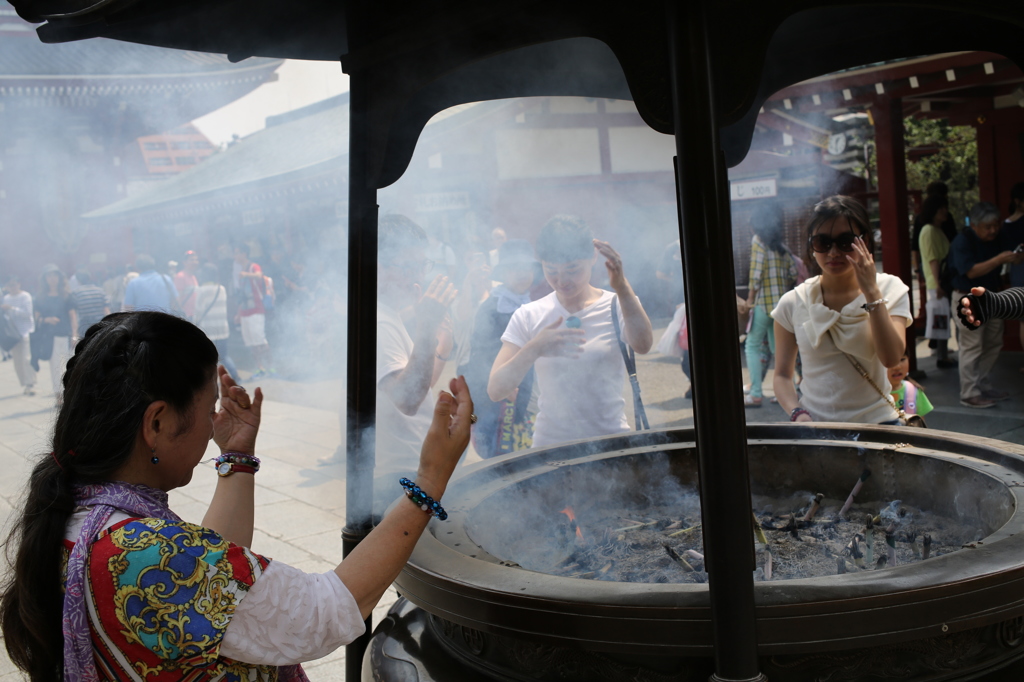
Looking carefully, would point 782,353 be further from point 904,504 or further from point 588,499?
point 588,499

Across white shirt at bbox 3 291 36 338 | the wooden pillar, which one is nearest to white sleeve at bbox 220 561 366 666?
the wooden pillar

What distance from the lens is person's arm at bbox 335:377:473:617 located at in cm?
120

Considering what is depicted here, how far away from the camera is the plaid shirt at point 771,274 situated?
593 cm

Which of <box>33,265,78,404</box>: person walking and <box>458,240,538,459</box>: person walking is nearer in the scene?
<box>458,240,538,459</box>: person walking

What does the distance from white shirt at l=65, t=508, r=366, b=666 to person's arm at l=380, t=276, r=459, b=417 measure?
4.88 feet

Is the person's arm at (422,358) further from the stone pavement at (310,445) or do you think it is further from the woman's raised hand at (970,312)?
the woman's raised hand at (970,312)

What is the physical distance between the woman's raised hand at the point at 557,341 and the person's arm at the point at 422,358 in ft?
1.18

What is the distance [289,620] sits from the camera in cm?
110

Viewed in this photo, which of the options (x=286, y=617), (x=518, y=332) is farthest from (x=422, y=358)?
(x=286, y=617)

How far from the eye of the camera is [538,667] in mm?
1515

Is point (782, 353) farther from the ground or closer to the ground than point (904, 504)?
farther from the ground

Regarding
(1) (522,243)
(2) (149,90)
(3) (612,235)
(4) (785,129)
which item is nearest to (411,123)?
(1) (522,243)

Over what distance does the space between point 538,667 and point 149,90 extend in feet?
39.3

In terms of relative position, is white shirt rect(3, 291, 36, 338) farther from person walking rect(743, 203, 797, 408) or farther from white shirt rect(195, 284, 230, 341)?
person walking rect(743, 203, 797, 408)
